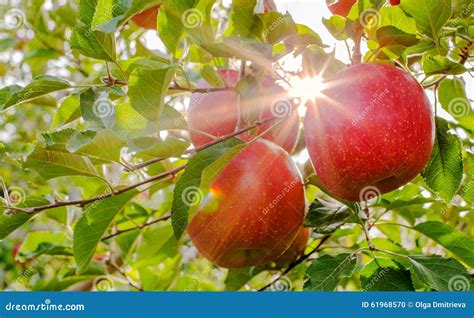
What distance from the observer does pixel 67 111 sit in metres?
1.42

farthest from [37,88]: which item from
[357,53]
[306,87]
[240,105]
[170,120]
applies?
[357,53]

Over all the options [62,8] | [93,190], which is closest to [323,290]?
[93,190]

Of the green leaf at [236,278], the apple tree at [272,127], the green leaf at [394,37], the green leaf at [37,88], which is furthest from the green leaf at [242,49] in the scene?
the green leaf at [236,278]

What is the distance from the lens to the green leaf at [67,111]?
1407 millimetres

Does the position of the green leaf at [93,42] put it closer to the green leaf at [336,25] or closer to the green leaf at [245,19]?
the green leaf at [245,19]

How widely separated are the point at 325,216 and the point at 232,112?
0.34 m

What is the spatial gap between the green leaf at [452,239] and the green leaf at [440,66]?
46cm

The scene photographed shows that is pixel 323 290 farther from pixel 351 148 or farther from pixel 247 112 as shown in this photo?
pixel 247 112

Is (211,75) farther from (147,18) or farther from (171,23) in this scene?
(147,18)

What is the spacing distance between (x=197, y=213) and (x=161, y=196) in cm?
75

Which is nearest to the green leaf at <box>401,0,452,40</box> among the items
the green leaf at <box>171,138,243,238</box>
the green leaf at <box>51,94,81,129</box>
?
the green leaf at <box>171,138,243,238</box>

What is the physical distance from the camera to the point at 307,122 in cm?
119

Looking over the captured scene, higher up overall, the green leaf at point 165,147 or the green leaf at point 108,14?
the green leaf at point 108,14

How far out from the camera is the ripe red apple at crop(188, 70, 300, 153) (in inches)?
52.9
